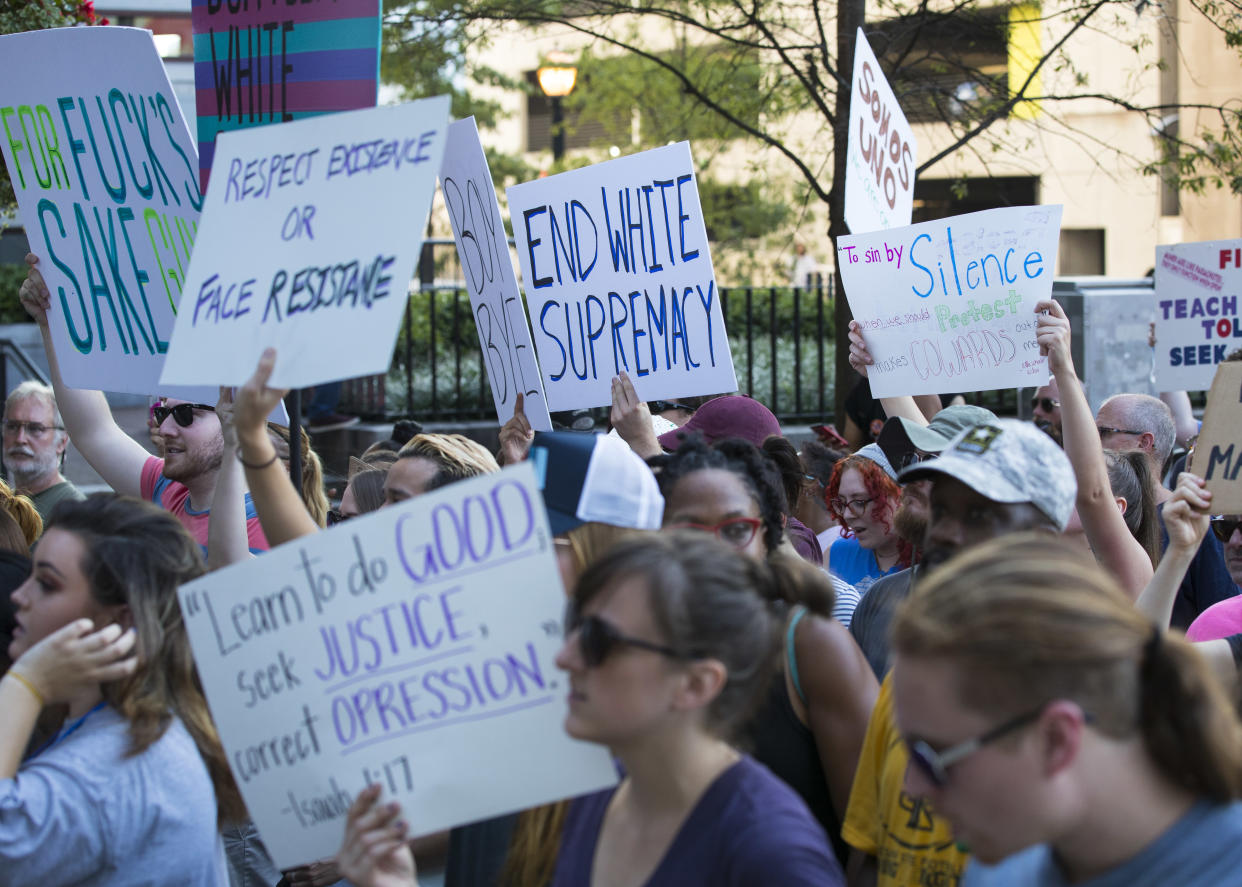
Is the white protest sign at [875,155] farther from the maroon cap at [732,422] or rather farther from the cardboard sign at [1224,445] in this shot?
the cardboard sign at [1224,445]

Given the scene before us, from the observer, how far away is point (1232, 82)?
65.8 feet

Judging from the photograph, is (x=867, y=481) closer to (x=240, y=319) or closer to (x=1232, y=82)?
(x=240, y=319)

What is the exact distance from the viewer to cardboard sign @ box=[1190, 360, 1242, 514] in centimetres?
329

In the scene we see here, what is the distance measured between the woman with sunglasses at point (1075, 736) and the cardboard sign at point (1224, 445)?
169 centimetres

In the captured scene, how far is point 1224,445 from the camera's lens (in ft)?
11.0

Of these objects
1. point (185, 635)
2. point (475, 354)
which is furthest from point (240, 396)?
point (475, 354)

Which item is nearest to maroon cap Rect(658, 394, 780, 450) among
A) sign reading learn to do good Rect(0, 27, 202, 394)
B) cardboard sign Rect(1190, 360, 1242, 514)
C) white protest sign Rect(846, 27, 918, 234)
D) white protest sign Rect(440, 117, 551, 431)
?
white protest sign Rect(440, 117, 551, 431)

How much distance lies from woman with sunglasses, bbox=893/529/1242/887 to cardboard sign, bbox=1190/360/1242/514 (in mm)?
1687

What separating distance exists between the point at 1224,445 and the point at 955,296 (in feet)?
5.87

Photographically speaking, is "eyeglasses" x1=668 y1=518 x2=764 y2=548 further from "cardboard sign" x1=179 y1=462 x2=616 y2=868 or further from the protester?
the protester

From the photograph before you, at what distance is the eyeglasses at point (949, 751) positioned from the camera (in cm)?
166

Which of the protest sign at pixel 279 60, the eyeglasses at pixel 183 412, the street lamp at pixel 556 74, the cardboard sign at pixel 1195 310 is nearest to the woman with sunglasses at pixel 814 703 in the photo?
the protest sign at pixel 279 60

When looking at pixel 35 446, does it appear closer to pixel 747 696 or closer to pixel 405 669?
pixel 405 669

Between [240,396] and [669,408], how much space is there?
3.57 meters
